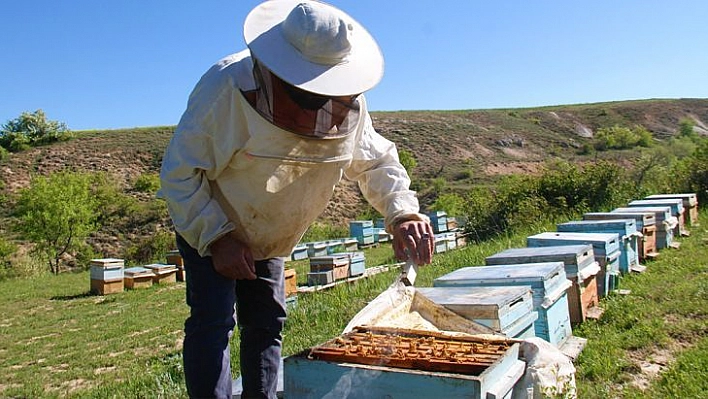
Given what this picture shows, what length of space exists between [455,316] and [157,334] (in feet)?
17.7

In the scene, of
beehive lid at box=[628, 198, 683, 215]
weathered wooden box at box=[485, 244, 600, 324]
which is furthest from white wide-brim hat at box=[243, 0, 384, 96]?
beehive lid at box=[628, 198, 683, 215]

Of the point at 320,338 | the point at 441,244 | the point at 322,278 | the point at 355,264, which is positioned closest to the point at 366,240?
the point at 441,244

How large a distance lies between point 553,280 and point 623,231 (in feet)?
7.83

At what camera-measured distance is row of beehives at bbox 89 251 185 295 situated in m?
10.9

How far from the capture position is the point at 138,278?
11.4 m

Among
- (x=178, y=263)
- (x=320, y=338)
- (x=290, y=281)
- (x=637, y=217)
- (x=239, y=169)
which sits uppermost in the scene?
(x=239, y=169)

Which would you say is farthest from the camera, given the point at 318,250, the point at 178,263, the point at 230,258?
the point at 318,250

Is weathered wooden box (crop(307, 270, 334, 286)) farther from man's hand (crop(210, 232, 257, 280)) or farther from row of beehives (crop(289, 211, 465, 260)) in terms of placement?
man's hand (crop(210, 232, 257, 280))

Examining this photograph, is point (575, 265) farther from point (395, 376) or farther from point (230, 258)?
point (230, 258)

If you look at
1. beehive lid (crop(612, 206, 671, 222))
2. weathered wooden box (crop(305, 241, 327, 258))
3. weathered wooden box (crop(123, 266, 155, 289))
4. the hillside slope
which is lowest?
weathered wooden box (crop(123, 266, 155, 289))

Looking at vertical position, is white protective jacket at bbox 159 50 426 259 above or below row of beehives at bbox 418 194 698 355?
above

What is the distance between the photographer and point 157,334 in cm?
688

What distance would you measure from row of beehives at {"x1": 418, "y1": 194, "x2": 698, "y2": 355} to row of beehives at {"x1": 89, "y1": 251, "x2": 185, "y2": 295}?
8.42 meters

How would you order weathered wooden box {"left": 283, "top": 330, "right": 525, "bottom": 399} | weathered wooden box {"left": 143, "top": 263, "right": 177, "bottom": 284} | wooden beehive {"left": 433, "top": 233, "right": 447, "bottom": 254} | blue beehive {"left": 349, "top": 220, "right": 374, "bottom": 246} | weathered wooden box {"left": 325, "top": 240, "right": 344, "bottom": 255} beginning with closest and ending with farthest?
weathered wooden box {"left": 283, "top": 330, "right": 525, "bottom": 399}
weathered wooden box {"left": 143, "top": 263, "right": 177, "bottom": 284}
wooden beehive {"left": 433, "top": 233, "right": 447, "bottom": 254}
weathered wooden box {"left": 325, "top": 240, "right": 344, "bottom": 255}
blue beehive {"left": 349, "top": 220, "right": 374, "bottom": 246}
